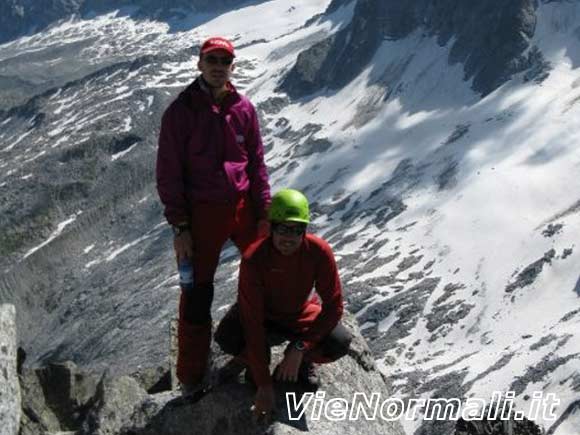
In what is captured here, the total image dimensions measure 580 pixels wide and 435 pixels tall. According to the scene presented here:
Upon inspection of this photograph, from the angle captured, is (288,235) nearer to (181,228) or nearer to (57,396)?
(181,228)

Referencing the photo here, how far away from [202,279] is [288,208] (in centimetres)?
281

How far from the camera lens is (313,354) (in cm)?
1445

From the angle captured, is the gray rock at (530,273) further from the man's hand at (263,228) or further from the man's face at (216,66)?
the man's face at (216,66)

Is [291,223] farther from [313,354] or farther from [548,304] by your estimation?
[548,304]

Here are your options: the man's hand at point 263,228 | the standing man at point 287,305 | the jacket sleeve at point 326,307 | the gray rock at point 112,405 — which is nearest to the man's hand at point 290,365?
the standing man at point 287,305

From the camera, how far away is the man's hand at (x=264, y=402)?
13.7 metres

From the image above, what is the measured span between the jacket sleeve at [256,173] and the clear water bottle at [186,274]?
1.68 m

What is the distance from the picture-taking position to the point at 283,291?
14.3 metres

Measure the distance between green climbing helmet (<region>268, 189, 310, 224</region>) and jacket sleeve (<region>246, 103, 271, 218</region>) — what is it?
2352 millimetres

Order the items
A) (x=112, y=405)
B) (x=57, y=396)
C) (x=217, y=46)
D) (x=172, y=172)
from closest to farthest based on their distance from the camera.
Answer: (x=217, y=46)
(x=172, y=172)
(x=112, y=405)
(x=57, y=396)

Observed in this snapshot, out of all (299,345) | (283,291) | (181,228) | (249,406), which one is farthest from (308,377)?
(181,228)

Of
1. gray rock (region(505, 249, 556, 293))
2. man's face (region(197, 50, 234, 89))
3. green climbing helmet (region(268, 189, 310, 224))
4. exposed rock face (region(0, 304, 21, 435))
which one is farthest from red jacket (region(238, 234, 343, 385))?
gray rock (region(505, 249, 556, 293))

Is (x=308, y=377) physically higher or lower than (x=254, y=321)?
lower

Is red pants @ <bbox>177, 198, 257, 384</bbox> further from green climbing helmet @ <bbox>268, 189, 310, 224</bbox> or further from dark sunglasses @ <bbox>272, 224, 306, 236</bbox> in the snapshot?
green climbing helmet @ <bbox>268, 189, 310, 224</bbox>
